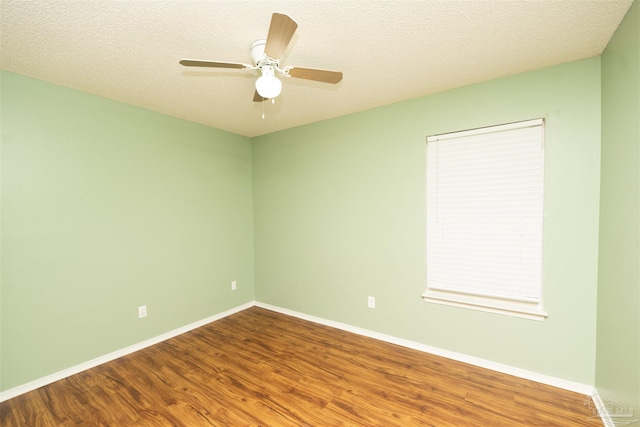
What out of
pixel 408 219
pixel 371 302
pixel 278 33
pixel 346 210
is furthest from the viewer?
pixel 346 210

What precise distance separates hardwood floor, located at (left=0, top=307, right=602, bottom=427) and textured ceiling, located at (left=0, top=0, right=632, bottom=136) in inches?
98.3

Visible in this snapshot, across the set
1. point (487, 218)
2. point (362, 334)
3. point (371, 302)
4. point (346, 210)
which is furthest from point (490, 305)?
point (346, 210)

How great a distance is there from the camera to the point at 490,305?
231cm

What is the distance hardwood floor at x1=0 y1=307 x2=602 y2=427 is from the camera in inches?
71.4

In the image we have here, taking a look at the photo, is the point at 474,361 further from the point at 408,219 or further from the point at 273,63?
the point at 273,63

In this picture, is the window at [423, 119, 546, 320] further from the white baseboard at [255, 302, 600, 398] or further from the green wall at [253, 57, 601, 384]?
the white baseboard at [255, 302, 600, 398]

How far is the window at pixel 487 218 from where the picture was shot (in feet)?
7.12

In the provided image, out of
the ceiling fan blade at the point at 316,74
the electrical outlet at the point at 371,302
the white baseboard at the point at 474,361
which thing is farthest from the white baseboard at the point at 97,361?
the ceiling fan blade at the point at 316,74

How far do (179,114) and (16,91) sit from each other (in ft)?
4.05

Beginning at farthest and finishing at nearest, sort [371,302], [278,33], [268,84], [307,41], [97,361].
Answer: [371,302], [97,361], [307,41], [268,84], [278,33]

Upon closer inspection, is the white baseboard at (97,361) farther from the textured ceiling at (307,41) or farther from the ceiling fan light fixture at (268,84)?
the ceiling fan light fixture at (268,84)

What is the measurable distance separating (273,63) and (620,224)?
7.48ft

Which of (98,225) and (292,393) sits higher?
(98,225)

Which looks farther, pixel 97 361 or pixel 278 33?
pixel 97 361
